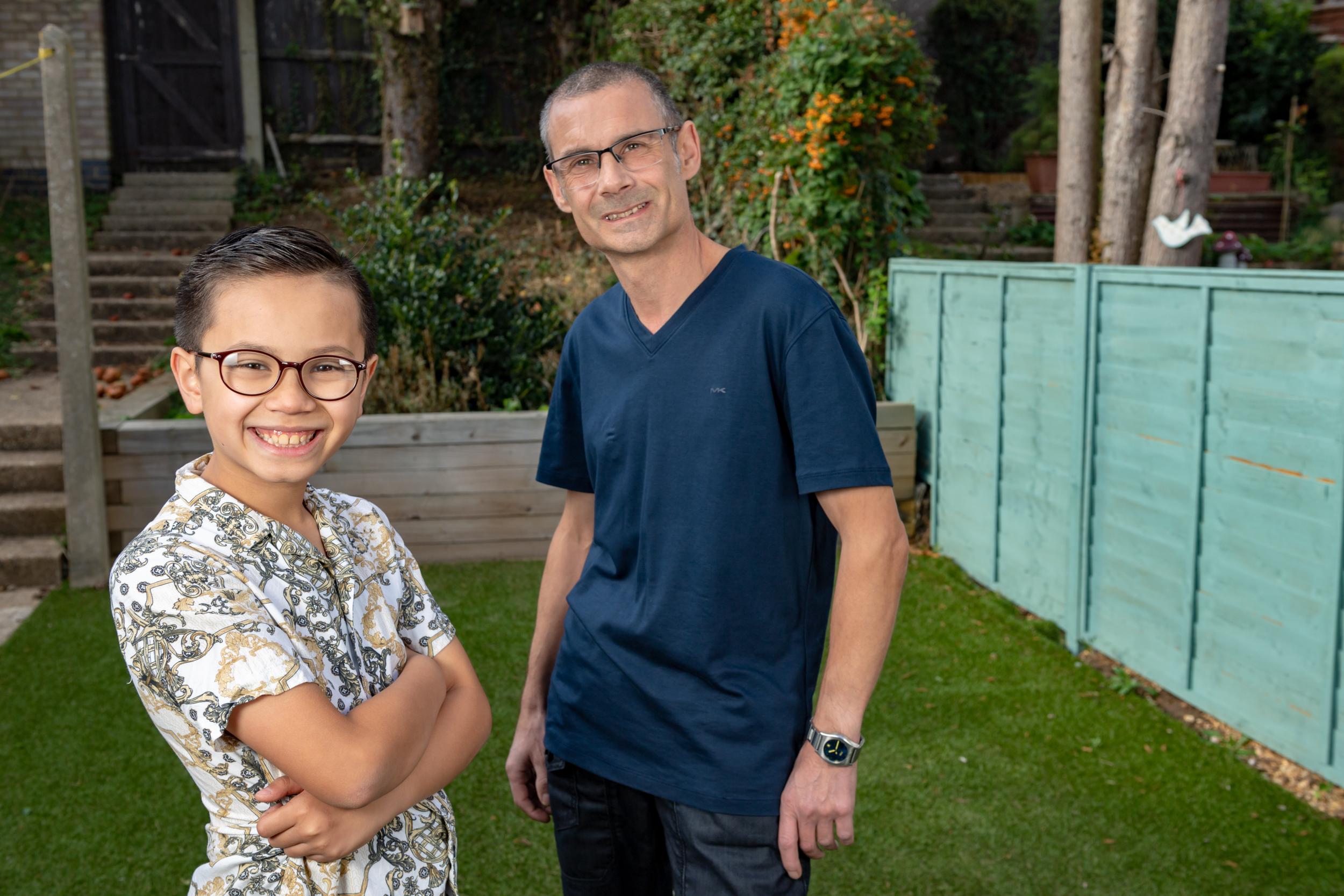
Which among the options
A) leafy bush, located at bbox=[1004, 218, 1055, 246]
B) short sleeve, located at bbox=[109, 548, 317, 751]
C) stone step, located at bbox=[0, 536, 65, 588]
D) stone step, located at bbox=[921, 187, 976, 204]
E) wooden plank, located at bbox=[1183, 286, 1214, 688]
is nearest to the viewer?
short sleeve, located at bbox=[109, 548, 317, 751]

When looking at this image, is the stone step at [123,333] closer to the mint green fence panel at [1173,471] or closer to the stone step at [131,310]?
the stone step at [131,310]

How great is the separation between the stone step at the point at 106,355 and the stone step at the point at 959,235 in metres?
7.65

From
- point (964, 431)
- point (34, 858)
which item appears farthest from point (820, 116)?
point (34, 858)

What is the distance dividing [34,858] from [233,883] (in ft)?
7.99

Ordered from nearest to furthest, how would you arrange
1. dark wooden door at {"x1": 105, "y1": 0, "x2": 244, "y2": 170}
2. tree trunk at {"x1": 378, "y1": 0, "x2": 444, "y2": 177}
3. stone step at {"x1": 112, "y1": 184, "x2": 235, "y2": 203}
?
tree trunk at {"x1": 378, "y1": 0, "x2": 444, "y2": 177} → stone step at {"x1": 112, "y1": 184, "x2": 235, "y2": 203} → dark wooden door at {"x1": 105, "y1": 0, "x2": 244, "y2": 170}

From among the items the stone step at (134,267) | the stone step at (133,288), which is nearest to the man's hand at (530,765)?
the stone step at (133,288)

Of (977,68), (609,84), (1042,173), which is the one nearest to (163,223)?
(1042,173)

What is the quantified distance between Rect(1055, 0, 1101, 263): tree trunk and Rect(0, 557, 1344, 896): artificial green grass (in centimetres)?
452

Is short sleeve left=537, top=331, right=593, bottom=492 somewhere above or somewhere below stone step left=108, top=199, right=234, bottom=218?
below

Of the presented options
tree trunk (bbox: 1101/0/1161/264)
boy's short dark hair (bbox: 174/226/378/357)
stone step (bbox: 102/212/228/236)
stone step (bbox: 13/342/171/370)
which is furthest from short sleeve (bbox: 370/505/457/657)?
stone step (bbox: 102/212/228/236)

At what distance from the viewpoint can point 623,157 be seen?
1.82 meters

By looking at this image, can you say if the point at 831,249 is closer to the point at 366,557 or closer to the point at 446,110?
the point at 366,557

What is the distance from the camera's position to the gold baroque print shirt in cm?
123

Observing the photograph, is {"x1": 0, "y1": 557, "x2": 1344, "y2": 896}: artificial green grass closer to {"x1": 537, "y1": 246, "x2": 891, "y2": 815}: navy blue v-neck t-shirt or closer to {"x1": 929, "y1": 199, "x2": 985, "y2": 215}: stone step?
{"x1": 537, "y1": 246, "x2": 891, "y2": 815}: navy blue v-neck t-shirt
